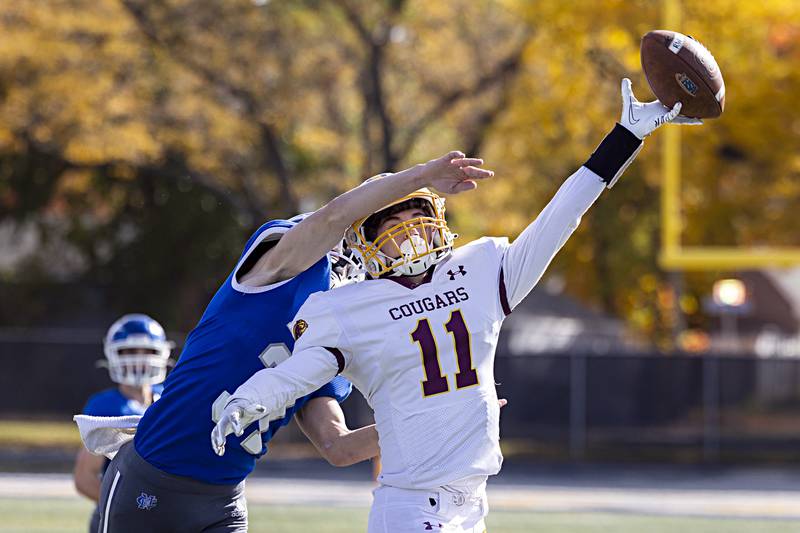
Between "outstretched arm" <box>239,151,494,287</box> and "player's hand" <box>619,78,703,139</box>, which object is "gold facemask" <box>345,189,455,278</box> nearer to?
"outstretched arm" <box>239,151,494,287</box>

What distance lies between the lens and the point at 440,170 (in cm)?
380

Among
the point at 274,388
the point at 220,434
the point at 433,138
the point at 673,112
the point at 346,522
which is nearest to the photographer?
the point at 220,434

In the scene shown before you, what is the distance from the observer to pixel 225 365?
402 centimetres

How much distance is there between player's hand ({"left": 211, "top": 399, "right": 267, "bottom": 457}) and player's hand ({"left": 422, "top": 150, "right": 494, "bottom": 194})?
0.79 meters

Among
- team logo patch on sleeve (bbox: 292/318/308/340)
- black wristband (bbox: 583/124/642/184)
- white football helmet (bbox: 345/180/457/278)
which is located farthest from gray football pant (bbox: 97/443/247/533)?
black wristband (bbox: 583/124/642/184)

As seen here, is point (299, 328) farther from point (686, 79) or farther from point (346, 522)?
point (346, 522)

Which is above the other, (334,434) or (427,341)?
(427,341)

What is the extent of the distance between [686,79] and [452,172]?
0.85 metres

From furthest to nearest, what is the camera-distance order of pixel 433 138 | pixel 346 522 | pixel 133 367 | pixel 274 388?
pixel 433 138 < pixel 346 522 < pixel 133 367 < pixel 274 388

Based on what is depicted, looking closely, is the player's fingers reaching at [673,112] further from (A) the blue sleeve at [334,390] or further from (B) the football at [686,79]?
(A) the blue sleeve at [334,390]

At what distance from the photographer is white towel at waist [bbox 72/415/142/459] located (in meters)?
4.31

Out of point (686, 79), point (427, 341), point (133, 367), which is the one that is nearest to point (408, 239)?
point (427, 341)

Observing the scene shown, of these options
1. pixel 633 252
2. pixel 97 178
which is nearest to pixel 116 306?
pixel 97 178

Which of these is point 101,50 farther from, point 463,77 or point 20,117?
point 463,77
